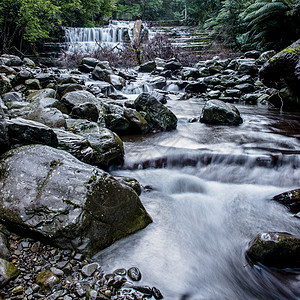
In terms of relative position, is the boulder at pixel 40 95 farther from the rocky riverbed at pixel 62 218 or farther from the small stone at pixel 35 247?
the small stone at pixel 35 247

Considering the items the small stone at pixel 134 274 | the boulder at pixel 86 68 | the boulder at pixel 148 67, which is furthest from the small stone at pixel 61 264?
the boulder at pixel 148 67

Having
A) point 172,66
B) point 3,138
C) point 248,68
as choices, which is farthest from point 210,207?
point 172,66

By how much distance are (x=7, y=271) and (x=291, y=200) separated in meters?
3.26

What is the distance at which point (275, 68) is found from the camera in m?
6.75

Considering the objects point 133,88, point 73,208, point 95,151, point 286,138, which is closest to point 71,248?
point 73,208

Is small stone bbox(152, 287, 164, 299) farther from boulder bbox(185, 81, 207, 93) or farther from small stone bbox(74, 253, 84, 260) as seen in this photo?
boulder bbox(185, 81, 207, 93)

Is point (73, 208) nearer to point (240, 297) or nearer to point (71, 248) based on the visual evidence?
point (71, 248)

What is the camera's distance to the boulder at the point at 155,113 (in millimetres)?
5754

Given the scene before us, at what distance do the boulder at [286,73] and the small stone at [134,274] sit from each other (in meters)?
6.75

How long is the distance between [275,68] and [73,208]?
7145 millimetres

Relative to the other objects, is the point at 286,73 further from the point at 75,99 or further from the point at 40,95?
the point at 40,95

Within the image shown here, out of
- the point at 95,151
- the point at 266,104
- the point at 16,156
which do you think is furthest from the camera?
the point at 266,104

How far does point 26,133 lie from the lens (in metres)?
2.61

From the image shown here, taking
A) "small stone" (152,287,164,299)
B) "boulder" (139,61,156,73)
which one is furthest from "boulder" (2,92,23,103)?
"boulder" (139,61,156,73)
